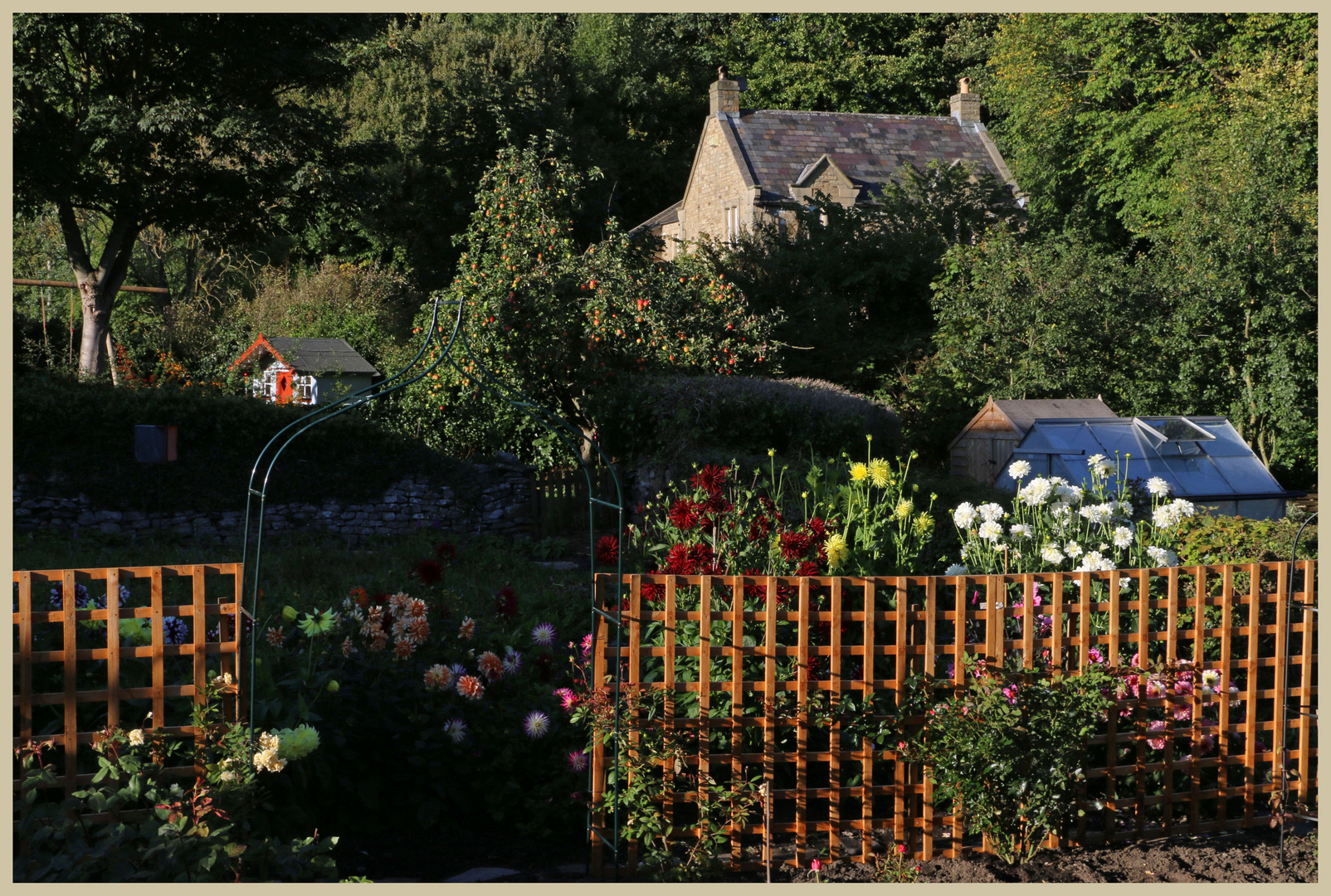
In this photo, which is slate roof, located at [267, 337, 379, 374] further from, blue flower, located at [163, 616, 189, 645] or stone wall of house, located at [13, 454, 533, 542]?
blue flower, located at [163, 616, 189, 645]

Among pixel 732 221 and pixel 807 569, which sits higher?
pixel 732 221

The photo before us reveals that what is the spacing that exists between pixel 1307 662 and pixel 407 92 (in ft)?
80.4

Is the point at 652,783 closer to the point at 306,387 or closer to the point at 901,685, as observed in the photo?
the point at 901,685

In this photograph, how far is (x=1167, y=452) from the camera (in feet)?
36.4

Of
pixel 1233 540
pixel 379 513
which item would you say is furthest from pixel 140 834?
pixel 379 513

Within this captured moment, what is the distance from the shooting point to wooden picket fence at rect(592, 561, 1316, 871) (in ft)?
10.8

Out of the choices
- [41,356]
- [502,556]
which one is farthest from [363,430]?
[41,356]

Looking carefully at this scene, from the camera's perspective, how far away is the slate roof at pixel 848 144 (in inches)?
930

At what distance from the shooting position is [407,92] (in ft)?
80.9

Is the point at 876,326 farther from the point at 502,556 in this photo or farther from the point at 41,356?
the point at 41,356

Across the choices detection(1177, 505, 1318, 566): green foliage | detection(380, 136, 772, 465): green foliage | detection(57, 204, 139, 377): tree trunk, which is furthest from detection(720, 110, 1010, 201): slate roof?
detection(1177, 505, 1318, 566): green foliage

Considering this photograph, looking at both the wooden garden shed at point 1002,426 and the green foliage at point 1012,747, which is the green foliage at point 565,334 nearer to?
the wooden garden shed at point 1002,426

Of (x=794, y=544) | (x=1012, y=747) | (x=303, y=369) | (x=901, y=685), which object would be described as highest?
(x=303, y=369)

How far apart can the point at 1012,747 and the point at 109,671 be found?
2.75 m
